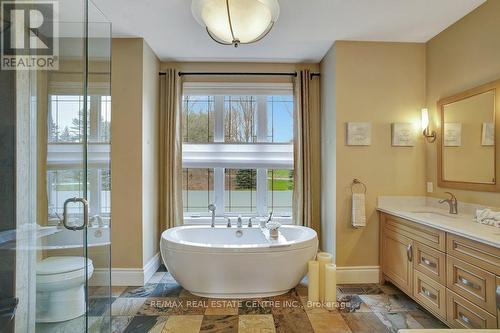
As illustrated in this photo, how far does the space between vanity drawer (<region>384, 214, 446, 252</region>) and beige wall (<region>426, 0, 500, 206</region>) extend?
588 millimetres

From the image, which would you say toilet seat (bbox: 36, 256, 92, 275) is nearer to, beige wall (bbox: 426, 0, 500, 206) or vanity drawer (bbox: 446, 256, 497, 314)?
A: vanity drawer (bbox: 446, 256, 497, 314)

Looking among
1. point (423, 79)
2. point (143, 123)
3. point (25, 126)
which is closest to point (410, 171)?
point (423, 79)

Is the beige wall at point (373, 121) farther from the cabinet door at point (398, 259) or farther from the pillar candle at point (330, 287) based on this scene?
the pillar candle at point (330, 287)

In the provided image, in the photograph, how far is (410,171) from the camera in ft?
10.2

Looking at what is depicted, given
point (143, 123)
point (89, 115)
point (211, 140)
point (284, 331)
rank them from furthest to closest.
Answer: point (211, 140)
point (143, 123)
point (89, 115)
point (284, 331)

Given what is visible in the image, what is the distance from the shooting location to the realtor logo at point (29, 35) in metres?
1.59

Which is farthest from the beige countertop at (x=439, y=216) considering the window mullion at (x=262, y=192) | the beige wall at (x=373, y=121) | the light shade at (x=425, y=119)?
the window mullion at (x=262, y=192)

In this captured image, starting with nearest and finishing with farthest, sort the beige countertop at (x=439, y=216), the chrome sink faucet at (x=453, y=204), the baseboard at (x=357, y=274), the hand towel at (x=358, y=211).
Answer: the beige countertop at (x=439, y=216) → the chrome sink faucet at (x=453, y=204) → the hand towel at (x=358, y=211) → the baseboard at (x=357, y=274)

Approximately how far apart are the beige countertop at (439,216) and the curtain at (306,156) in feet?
2.71

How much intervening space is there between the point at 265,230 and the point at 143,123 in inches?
73.0

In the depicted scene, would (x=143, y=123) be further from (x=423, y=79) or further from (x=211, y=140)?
(x=423, y=79)

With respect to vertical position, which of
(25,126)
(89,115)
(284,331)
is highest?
(89,115)

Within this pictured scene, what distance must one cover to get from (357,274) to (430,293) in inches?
34.8

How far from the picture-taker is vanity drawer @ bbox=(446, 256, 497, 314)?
170cm
